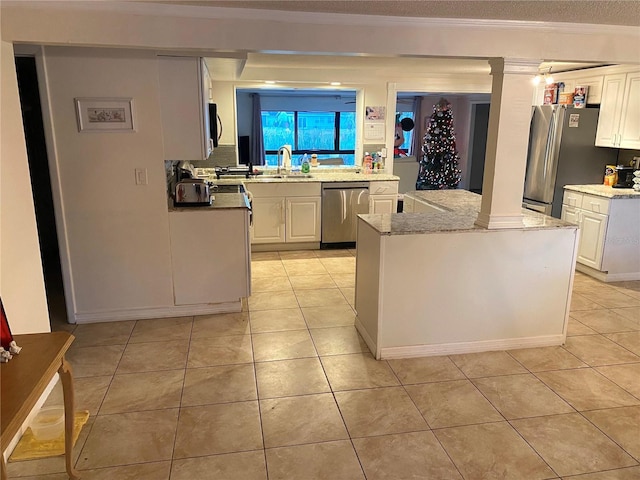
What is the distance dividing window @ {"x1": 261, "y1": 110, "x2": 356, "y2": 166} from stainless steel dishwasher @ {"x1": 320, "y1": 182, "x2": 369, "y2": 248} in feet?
11.6

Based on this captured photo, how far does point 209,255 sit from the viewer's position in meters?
3.65

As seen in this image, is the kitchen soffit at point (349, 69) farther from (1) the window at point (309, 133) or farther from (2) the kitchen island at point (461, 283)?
(1) the window at point (309, 133)

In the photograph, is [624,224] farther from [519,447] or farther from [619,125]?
[519,447]

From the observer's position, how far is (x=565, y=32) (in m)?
2.85

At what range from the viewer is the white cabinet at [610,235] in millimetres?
4414

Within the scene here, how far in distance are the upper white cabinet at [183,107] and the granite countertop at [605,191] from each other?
142 inches

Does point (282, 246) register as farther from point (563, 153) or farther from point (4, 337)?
point (4, 337)

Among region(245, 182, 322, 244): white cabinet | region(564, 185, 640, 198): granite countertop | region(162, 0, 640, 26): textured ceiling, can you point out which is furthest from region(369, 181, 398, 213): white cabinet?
region(162, 0, 640, 26): textured ceiling

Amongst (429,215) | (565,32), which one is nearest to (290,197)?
(429,215)

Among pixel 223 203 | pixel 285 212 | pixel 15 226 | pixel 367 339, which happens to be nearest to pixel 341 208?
pixel 285 212

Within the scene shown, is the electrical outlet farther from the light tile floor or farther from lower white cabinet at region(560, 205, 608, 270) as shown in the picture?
lower white cabinet at region(560, 205, 608, 270)

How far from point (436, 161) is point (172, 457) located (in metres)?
6.94

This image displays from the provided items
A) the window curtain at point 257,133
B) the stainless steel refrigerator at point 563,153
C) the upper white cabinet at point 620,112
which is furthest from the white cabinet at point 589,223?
the window curtain at point 257,133

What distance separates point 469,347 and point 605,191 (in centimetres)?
250
